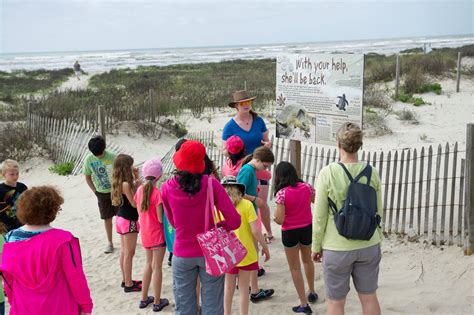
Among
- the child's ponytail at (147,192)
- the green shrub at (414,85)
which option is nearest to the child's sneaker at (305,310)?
the child's ponytail at (147,192)

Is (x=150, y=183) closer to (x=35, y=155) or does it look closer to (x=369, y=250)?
(x=369, y=250)

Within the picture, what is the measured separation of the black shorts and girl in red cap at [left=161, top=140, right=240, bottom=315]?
956 millimetres

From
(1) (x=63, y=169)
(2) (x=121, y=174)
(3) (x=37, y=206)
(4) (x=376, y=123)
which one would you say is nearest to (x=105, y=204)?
(2) (x=121, y=174)

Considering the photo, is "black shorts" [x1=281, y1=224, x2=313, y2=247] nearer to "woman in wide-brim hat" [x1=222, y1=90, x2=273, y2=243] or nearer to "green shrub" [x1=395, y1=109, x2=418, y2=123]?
"woman in wide-brim hat" [x1=222, y1=90, x2=273, y2=243]

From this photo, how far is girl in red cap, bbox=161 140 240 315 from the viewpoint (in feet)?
10.7

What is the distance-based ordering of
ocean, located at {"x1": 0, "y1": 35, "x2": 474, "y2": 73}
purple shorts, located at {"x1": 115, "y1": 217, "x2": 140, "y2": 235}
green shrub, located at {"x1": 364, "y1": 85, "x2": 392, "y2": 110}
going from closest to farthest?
purple shorts, located at {"x1": 115, "y1": 217, "x2": 140, "y2": 235}
green shrub, located at {"x1": 364, "y1": 85, "x2": 392, "y2": 110}
ocean, located at {"x1": 0, "y1": 35, "x2": 474, "y2": 73}

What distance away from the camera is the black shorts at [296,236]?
428 cm

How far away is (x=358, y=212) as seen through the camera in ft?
10.5

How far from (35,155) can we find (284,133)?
314 inches

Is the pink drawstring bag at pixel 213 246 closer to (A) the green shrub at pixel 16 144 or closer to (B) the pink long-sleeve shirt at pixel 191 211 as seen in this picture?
(B) the pink long-sleeve shirt at pixel 191 211

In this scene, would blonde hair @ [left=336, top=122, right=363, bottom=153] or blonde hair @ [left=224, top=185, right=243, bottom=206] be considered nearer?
blonde hair @ [left=336, top=122, right=363, bottom=153]

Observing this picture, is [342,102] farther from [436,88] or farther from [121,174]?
[436,88]

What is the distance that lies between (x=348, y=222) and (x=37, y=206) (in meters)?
1.88

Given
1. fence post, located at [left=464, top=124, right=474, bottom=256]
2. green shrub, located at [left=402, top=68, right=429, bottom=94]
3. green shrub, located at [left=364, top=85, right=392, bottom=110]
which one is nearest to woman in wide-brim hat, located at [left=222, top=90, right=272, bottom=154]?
fence post, located at [left=464, top=124, right=474, bottom=256]
